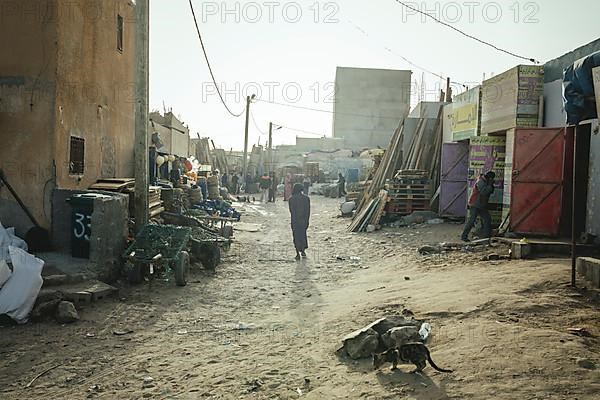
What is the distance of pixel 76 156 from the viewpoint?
30.4 ft

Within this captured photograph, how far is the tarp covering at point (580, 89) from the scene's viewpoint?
5211mm

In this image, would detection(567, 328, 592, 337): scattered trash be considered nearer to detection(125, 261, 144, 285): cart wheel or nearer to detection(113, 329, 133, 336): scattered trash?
detection(113, 329, 133, 336): scattered trash

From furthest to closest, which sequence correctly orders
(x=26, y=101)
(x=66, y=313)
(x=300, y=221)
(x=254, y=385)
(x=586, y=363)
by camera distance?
(x=300, y=221) → (x=26, y=101) → (x=66, y=313) → (x=254, y=385) → (x=586, y=363)

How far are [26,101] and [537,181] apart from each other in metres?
9.15

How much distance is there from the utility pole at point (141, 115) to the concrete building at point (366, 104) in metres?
50.8

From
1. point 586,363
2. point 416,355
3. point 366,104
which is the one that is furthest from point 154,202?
point 366,104

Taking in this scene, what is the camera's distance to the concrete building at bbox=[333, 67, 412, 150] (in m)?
59.7

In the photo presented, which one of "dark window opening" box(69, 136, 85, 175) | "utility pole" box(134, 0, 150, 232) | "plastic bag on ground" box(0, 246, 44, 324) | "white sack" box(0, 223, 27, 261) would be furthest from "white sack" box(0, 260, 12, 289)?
"dark window opening" box(69, 136, 85, 175)

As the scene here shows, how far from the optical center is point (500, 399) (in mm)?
3402

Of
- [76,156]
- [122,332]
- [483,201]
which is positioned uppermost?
[76,156]

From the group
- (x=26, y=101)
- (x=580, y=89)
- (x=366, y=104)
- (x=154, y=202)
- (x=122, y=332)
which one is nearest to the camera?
(x=580, y=89)

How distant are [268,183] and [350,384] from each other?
2574 cm

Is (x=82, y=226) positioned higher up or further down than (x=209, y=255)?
higher up

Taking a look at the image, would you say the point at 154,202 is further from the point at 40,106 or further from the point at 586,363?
the point at 586,363
